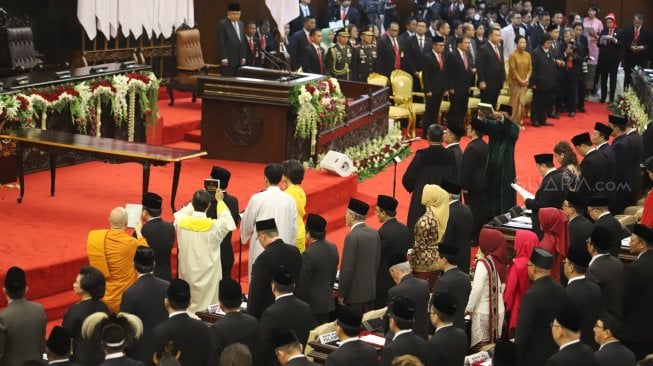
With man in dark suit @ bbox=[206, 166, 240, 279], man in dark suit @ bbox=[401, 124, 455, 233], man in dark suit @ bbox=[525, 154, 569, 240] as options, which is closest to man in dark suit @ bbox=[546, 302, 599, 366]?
man in dark suit @ bbox=[206, 166, 240, 279]

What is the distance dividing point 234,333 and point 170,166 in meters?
7.74

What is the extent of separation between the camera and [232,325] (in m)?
8.38

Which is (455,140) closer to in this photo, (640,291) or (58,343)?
(640,291)

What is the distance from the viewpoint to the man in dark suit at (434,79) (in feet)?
68.4

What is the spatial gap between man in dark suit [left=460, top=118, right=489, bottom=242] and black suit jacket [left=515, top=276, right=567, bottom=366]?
4.73 meters

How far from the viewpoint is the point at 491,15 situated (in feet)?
86.2

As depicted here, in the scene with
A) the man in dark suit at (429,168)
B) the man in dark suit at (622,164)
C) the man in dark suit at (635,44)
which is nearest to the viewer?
the man in dark suit at (429,168)

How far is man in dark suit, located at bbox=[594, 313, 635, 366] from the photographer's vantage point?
838cm

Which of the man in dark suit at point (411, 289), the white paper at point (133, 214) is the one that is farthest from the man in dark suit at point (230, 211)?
the man in dark suit at point (411, 289)

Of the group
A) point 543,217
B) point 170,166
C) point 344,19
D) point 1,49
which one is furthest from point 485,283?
point 344,19

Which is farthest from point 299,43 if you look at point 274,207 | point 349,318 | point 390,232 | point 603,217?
point 349,318

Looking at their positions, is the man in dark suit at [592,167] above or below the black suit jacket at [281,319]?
above

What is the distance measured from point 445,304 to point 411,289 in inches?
42.3

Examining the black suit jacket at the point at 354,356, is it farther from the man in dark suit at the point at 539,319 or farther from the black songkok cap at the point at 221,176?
the black songkok cap at the point at 221,176
